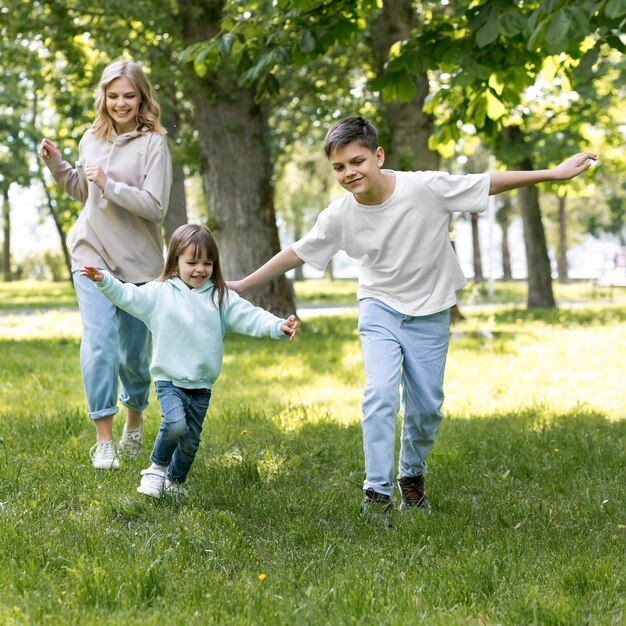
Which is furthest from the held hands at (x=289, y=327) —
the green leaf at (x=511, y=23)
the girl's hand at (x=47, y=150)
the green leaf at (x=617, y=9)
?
the green leaf at (x=511, y=23)

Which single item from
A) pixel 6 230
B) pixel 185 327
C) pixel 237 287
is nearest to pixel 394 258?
pixel 237 287

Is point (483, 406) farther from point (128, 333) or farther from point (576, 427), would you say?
point (128, 333)

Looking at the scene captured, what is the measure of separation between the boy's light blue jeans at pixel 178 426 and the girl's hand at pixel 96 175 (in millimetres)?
1074

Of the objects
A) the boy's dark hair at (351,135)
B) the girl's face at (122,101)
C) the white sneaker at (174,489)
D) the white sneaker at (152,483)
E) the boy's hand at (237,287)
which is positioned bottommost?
the white sneaker at (174,489)

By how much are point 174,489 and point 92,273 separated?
44.5 inches

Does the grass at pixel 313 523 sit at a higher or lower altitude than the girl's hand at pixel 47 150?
lower

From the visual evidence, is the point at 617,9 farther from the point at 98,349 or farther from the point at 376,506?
the point at 98,349

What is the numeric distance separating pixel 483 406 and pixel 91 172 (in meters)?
3.86

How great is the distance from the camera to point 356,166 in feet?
13.7

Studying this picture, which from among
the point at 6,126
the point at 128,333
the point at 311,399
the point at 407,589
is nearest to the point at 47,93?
the point at 6,126

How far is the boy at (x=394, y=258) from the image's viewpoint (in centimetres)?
418

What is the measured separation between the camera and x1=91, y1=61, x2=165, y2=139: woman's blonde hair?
4.90 metres

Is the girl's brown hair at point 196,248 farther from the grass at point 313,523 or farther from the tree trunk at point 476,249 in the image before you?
the tree trunk at point 476,249

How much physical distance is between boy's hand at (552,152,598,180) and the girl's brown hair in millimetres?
1603
